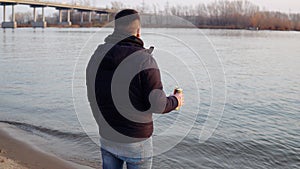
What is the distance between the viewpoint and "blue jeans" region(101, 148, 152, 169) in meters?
3.71

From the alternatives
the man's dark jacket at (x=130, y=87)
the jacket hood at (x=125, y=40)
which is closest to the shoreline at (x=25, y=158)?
the man's dark jacket at (x=130, y=87)

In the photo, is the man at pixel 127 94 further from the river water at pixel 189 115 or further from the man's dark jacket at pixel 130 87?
the river water at pixel 189 115

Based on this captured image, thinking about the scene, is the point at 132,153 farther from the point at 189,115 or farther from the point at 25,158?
the point at 189,115

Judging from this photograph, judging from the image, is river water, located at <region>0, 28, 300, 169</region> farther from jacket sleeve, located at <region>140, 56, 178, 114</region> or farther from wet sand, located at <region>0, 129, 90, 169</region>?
jacket sleeve, located at <region>140, 56, 178, 114</region>

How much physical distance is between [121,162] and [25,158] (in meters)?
5.17

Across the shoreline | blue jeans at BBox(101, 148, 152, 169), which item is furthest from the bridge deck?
blue jeans at BBox(101, 148, 152, 169)

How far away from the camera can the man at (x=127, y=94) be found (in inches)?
134

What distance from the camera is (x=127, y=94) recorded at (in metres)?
3.51

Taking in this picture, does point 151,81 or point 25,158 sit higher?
point 151,81

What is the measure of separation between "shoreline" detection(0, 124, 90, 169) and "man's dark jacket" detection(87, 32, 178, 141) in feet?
13.4

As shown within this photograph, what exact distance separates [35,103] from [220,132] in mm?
7916

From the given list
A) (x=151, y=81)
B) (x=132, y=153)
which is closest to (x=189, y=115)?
(x=132, y=153)

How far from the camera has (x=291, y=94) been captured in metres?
19.1

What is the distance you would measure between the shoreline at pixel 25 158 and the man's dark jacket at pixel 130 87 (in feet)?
13.4
